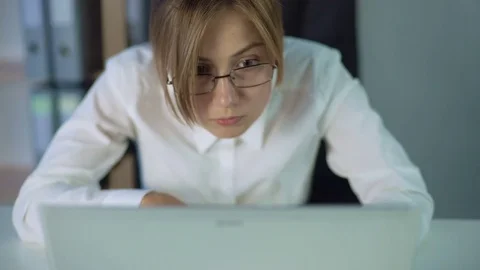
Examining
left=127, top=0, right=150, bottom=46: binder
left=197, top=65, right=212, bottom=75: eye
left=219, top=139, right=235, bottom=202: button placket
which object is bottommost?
left=219, top=139, right=235, bottom=202: button placket

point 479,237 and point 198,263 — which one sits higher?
point 198,263

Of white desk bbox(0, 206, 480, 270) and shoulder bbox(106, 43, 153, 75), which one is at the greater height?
shoulder bbox(106, 43, 153, 75)

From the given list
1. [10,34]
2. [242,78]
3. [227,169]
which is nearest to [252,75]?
[242,78]

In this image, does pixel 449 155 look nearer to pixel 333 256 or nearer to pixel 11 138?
pixel 333 256

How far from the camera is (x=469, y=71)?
1.74m

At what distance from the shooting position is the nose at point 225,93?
1047 mm

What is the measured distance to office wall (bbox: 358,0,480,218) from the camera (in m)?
1.71

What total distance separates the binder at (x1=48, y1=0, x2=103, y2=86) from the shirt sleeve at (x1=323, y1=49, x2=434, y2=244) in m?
0.76

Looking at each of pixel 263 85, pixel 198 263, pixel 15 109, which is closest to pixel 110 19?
pixel 15 109

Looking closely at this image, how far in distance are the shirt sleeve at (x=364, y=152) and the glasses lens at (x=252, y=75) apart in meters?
0.21

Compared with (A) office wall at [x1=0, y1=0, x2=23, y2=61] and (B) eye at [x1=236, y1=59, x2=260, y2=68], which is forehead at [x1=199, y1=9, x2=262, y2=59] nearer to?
(B) eye at [x1=236, y1=59, x2=260, y2=68]

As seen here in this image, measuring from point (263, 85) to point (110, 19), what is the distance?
31.7 inches

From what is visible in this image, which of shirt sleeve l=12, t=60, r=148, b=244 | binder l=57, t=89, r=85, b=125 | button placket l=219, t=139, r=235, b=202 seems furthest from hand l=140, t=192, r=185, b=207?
binder l=57, t=89, r=85, b=125

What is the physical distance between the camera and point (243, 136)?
1.26 metres
